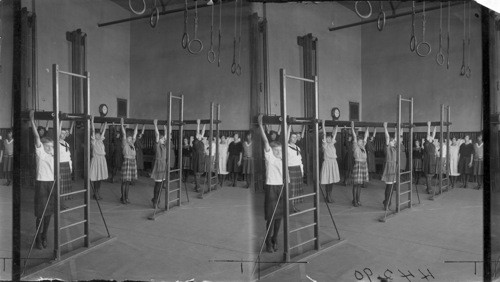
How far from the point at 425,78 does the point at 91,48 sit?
1.81 metres

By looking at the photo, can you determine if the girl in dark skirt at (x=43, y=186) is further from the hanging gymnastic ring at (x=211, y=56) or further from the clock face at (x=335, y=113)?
the clock face at (x=335, y=113)

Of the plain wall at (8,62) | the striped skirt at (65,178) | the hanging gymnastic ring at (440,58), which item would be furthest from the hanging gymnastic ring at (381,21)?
the plain wall at (8,62)

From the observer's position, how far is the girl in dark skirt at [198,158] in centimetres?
231

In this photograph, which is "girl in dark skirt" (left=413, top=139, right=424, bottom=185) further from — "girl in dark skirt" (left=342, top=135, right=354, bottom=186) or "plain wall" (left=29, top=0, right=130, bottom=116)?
"plain wall" (left=29, top=0, right=130, bottom=116)

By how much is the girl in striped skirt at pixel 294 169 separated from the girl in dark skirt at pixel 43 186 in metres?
1.26

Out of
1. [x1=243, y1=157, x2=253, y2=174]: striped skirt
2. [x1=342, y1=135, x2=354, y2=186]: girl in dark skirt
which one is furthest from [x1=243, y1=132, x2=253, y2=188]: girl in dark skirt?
[x1=342, y1=135, x2=354, y2=186]: girl in dark skirt

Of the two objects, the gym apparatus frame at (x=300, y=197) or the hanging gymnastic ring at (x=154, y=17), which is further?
the hanging gymnastic ring at (x=154, y=17)

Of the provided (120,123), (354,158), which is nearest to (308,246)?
(354,158)

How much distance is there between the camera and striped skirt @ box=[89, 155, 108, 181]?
221cm

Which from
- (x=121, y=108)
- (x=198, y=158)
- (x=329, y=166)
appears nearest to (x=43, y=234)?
(x=121, y=108)

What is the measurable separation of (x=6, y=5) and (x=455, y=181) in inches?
104

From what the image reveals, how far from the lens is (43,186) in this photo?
224 centimetres

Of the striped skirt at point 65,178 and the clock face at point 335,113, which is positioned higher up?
the clock face at point 335,113

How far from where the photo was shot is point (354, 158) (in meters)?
2.25
